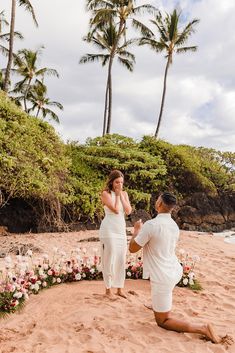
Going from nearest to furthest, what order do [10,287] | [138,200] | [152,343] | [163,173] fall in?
1. [152,343]
2. [10,287]
3. [138,200]
4. [163,173]

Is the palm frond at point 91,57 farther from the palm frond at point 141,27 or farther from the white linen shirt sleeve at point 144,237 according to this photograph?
the white linen shirt sleeve at point 144,237

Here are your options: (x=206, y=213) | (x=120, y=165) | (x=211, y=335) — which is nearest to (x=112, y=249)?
(x=211, y=335)

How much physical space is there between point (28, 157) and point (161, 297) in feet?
30.8

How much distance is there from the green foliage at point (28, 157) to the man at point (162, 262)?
308 inches

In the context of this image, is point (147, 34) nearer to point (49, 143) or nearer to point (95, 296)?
point (49, 143)

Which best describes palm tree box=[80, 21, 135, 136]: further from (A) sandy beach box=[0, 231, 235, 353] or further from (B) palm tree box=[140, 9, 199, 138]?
(A) sandy beach box=[0, 231, 235, 353]

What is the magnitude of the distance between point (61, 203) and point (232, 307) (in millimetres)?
10061

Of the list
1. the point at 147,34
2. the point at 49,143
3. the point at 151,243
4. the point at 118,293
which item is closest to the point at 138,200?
the point at 49,143

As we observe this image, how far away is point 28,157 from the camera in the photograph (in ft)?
42.0

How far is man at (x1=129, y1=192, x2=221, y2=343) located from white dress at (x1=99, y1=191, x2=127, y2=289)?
3.70 ft

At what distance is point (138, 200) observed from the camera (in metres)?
18.2

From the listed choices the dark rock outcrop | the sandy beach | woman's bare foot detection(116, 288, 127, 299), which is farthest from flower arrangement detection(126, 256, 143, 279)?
the dark rock outcrop

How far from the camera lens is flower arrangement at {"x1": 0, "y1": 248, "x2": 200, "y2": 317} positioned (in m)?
5.20

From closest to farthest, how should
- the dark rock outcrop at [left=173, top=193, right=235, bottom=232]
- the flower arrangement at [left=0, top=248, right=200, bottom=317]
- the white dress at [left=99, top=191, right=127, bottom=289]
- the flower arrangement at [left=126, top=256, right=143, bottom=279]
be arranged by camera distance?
the flower arrangement at [left=0, top=248, right=200, bottom=317] < the white dress at [left=99, top=191, right=127, bottom=289] < the flower arrangement at [left=126, top=256, right=143, bottom=279] < the dark rock outcrop at [left=173, top=193, right=235, bottom=232]
